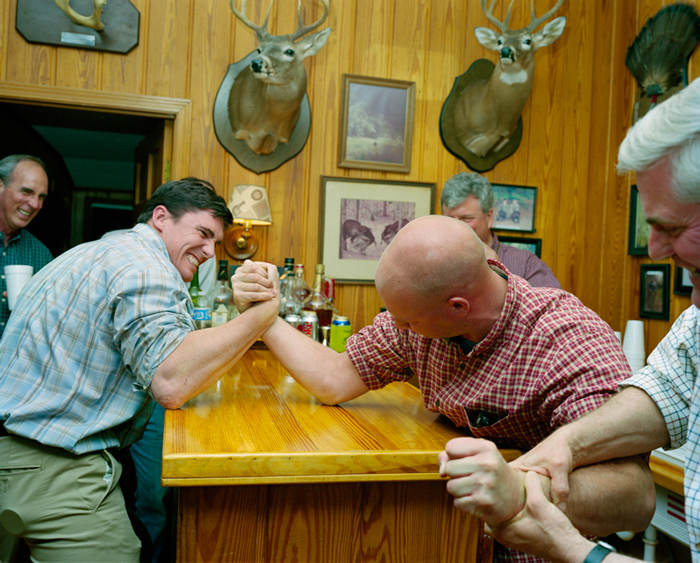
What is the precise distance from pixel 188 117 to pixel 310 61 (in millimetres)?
759

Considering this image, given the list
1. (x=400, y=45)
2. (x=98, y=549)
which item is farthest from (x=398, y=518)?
(x=400, y=45)

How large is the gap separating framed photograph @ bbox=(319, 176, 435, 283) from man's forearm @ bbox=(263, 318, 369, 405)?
1.69 meters

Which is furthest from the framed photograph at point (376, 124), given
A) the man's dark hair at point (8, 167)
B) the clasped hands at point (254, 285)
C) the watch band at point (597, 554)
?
the watch band at point (597, 554)

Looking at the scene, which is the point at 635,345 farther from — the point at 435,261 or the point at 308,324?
the point at 435,261

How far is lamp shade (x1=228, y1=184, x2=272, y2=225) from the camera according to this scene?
2814mm

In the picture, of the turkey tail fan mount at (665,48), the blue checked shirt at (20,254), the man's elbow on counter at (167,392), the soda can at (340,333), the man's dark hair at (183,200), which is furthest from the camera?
the turkey tail fan mount at (665,48)

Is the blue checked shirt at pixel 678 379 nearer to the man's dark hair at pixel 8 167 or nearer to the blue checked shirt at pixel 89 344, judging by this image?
the blue checked shirt at pixel 89 344

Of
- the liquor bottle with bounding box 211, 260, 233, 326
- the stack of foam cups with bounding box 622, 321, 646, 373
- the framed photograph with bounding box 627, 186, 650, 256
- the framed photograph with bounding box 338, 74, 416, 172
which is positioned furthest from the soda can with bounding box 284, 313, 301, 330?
the framed photograph with bounding box 627, 186, 650, 256

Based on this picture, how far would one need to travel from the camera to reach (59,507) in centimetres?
131

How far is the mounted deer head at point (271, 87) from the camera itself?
265cm

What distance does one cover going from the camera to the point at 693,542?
882 mm

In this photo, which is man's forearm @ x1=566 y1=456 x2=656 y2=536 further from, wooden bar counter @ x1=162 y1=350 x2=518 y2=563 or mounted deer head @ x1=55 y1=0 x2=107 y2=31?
mounted deer head @ x1=55 y1=0 x2=107 y2=31

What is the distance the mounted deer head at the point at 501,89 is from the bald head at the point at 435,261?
6.78 feet

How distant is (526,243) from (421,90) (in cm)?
114
